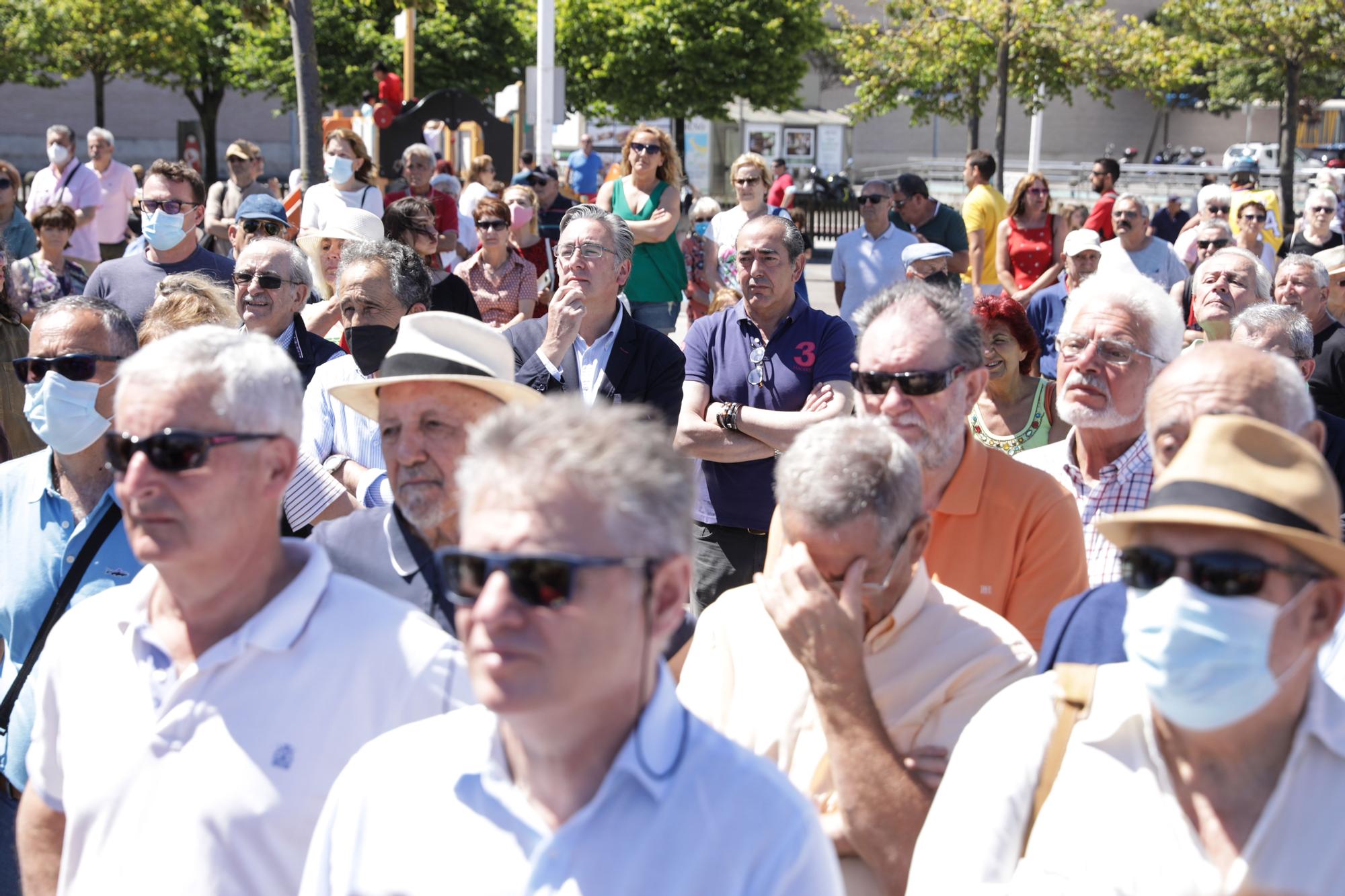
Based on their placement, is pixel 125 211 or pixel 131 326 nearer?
pixel 131 326

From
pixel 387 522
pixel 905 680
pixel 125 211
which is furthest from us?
pixel 125 211

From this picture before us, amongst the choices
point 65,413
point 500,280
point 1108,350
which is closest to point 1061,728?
point 1108,350

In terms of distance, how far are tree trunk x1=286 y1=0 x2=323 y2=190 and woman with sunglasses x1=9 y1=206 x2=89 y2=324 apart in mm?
2460

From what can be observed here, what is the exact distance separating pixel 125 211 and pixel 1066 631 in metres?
13.0

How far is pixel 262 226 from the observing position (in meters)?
8.09

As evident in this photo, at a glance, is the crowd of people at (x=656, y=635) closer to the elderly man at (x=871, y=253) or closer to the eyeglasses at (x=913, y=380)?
the eyeglasses at (x=913, y=380)

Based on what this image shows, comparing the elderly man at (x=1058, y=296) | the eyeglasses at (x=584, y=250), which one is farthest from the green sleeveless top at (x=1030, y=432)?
the eyeglasses at (x=584, y=250)

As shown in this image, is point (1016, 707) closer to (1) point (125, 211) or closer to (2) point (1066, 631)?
(2) point (1066, 631)

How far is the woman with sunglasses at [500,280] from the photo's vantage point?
952cm

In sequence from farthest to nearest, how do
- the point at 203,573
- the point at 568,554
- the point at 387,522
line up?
1. the point at 387,522
2. the point at 203,573
3. the point at 568,554

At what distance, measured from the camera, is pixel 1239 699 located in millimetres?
2188

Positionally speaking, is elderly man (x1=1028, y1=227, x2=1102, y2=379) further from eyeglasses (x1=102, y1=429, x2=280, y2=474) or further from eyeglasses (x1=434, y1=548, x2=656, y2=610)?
eyeglasses (x1=434, y1=548, x2=656, y2=610)

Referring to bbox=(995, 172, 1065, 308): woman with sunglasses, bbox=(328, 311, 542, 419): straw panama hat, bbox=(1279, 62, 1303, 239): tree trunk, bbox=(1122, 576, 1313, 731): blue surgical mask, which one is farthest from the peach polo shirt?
bbox=(1279, 62, 1303, 239): tree trunk

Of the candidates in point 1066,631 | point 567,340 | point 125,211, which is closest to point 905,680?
point 1066,631
